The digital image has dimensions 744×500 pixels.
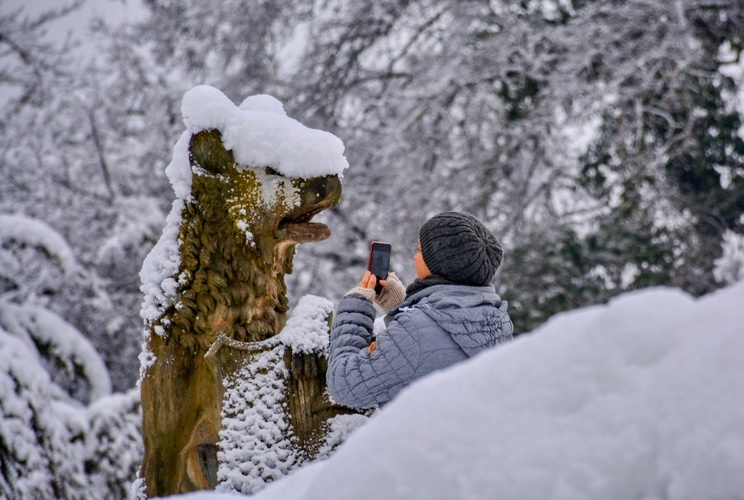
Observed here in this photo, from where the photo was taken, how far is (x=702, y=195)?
21.0 ft

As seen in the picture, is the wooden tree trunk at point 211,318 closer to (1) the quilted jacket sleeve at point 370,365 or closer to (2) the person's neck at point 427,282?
(1) the quilted jacket sleeve at point 370,365

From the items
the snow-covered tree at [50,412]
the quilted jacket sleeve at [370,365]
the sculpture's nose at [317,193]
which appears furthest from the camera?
the snow-covered tree at [50,412]

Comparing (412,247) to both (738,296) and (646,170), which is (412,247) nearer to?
(646,170)

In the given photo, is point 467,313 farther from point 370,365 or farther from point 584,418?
point 584,418

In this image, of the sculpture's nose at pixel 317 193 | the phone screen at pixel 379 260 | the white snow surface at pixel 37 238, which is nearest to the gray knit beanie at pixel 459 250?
the phone screen at pixel 379 260

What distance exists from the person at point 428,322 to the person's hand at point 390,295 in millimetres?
65

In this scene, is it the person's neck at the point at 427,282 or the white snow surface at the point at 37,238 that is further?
the white snow surface at the point at 37,238

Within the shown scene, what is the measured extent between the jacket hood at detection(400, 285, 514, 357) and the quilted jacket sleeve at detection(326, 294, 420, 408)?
0.10 metres

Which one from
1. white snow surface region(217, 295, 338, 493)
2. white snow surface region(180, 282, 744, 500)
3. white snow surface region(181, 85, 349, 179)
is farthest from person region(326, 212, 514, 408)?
white snow surface region(180, 282, 744, 500)

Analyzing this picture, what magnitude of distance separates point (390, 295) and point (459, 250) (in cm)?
33

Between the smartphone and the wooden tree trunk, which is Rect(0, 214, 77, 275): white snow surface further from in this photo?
the smartphone

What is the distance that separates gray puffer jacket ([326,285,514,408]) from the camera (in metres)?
1.78

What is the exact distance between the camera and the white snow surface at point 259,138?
1.96 metres

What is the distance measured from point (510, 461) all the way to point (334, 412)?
119 centimetres
